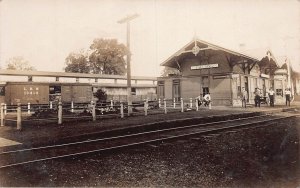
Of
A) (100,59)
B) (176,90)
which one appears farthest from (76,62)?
(176,90)

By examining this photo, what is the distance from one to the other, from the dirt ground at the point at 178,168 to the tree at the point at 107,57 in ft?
181

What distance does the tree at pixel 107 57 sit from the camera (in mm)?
60156

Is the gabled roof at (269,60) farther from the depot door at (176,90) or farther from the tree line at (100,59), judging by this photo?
the tree line at (100,59)

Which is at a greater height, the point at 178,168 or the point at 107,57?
the point at 107,57

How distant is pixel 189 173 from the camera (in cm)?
464

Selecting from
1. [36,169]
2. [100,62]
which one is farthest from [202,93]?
[100,62]

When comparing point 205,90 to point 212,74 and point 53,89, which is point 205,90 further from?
point 53,89

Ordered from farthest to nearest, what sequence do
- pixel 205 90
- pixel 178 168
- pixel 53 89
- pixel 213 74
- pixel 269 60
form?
pixel 53 89, pixel 269 60, pixel 205 90, pixel 213 74, pixel 178 168

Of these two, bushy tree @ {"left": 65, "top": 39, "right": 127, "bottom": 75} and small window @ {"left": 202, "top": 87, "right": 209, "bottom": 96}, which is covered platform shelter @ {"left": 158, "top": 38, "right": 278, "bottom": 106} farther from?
bushy tree @ {"left": 65, "top": 39, "right": 127, "bottom": 75}

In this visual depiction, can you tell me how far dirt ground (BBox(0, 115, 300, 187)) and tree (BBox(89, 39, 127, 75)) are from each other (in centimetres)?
5517

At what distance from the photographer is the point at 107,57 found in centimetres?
6034

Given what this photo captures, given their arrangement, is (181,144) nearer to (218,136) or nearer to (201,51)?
(218,136)

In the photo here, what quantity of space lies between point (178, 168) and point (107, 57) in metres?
57.1

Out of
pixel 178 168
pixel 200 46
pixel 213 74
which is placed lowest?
pixel 178 168
